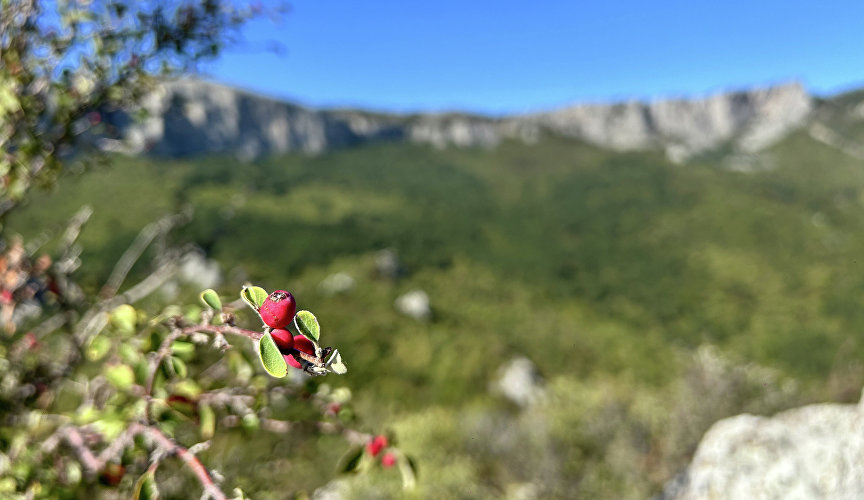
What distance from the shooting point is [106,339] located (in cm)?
279

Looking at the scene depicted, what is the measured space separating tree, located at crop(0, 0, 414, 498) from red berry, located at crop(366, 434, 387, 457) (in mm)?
13

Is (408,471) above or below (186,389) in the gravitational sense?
below

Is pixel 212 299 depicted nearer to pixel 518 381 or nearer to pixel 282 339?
pixel 282 339

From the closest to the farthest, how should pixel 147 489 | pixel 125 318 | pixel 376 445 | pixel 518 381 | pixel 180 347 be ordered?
pixel 147 489 → pixel 180 347 → pixel 125 318 → pixel 376 445 → pixel 518 381

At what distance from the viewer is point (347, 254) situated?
435ft

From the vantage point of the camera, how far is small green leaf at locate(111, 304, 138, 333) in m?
2.54

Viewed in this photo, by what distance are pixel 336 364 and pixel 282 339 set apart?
0.64ft

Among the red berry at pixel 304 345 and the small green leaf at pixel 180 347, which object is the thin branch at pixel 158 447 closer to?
the small green leaf at pixel 180 347

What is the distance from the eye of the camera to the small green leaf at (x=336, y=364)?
1.29 meters

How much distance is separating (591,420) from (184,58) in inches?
805

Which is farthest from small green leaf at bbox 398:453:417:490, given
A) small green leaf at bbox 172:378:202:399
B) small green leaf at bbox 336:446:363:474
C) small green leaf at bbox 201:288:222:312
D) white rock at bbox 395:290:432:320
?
white rock at bbox 395:290:432:320

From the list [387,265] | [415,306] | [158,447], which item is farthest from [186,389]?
[387,265]

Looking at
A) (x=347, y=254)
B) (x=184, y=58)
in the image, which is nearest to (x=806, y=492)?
(x=184, y=58)

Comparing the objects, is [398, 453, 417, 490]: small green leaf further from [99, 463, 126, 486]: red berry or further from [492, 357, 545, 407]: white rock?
[492, 357, 545, 407]: white rock
